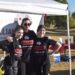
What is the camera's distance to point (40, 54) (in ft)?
27.9

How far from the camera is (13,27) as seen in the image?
948cm

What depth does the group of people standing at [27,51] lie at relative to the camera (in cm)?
849

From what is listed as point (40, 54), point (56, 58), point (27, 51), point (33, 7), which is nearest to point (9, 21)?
point (33, 7)

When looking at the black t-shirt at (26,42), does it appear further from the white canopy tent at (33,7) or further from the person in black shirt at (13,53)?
the white canopy tent at (33,7)

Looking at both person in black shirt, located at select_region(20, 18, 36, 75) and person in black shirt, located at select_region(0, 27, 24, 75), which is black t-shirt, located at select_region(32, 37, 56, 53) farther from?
person in black shirt, located at select_region(0, 27, 24, 75)

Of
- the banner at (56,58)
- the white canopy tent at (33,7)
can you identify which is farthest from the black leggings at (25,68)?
the banner at (56,58)

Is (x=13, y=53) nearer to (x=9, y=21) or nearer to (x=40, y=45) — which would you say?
(x=40, y=45)

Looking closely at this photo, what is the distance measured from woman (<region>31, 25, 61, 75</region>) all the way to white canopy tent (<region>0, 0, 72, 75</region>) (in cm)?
76

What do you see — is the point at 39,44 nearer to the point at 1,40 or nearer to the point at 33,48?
the point at 33,48

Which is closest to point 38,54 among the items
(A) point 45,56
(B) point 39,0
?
(A) point 45,56

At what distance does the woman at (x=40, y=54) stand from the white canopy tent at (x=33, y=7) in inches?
30.1

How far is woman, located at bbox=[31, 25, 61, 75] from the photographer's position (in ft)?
27.9

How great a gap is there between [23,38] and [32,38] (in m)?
0.20

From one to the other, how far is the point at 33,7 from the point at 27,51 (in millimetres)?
1203
